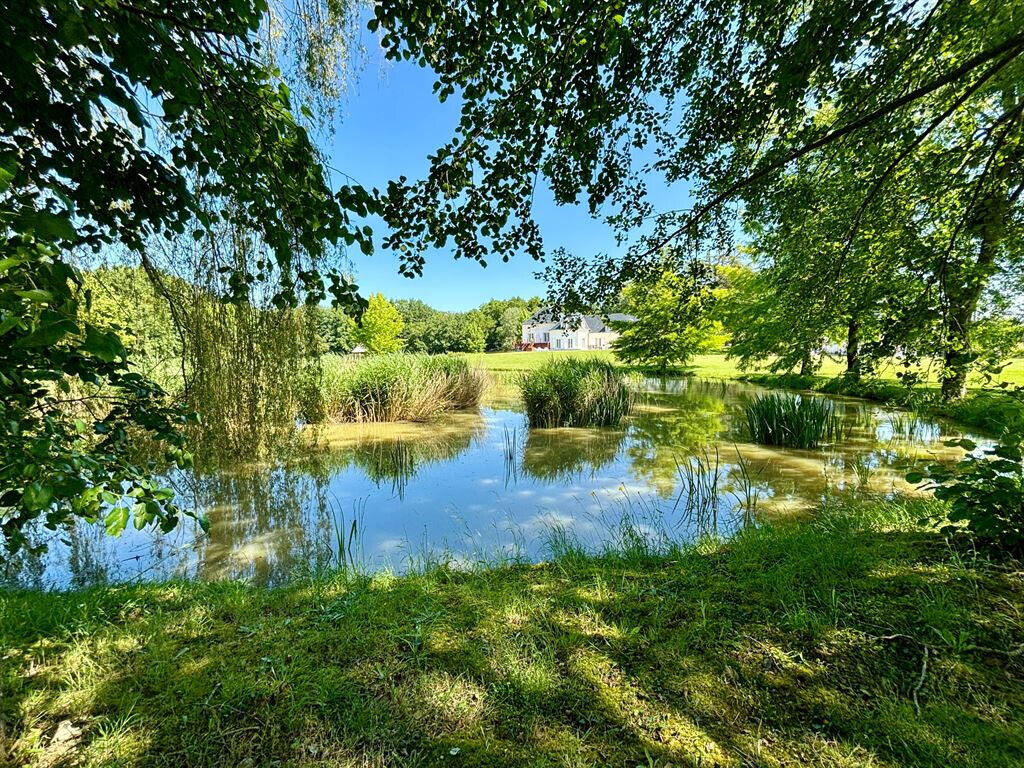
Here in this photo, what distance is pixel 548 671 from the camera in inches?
71.3

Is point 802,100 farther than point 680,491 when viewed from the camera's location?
No

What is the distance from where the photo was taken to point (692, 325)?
420cm

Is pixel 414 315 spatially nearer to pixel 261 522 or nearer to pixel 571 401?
pixel 571 401

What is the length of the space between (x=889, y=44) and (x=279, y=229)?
14.3 feet

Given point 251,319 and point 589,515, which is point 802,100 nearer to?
point 589,515

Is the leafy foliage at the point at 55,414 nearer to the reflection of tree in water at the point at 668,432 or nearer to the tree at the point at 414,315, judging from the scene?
the reflection of tree in water at the point at 668,432

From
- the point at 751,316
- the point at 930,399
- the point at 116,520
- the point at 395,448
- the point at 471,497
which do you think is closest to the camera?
the point at 116,520

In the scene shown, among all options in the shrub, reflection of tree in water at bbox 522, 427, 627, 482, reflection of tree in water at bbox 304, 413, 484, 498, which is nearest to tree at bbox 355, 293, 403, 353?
reflection of tree in water at bbox 304, 413, 484, 498

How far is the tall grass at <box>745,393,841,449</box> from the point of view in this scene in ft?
24.7

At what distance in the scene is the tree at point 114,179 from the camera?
96 centimetres

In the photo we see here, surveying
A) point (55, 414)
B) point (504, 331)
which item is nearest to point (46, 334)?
point (55, 414)

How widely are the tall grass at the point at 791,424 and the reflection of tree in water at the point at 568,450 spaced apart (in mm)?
2605

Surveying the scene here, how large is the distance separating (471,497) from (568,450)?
2.90 m

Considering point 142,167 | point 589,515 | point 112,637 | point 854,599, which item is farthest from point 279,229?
point 589,515
